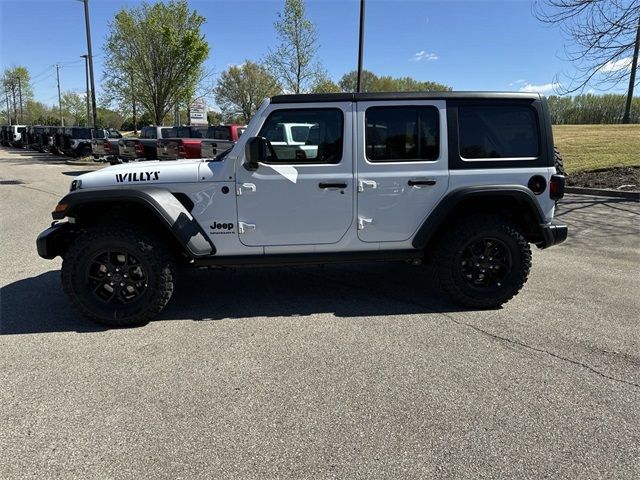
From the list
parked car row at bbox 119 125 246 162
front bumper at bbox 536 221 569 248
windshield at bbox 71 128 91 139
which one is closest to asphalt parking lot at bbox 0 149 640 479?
front bumper at bbox 536 221 569 248

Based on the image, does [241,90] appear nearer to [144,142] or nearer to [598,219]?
[144,142]

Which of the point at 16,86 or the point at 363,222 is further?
the point at 16,86

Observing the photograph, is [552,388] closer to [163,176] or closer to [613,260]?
[163,176]

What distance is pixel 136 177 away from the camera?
412cm

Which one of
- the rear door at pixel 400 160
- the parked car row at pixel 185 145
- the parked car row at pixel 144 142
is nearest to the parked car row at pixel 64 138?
the parked car row at pixel 144 142

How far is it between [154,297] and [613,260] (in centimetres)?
562

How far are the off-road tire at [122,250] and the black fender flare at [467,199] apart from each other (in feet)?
7.44

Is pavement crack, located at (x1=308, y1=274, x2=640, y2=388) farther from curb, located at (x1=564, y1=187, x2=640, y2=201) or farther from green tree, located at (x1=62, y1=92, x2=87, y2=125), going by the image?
green tree, located at (x1=62, y1=92, x2=87, y2=125)

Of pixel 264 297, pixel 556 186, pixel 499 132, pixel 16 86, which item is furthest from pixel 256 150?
pixel 16 86

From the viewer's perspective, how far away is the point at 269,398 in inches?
120

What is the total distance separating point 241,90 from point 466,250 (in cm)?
5677

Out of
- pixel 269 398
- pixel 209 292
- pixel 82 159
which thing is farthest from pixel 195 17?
pixel 269 398

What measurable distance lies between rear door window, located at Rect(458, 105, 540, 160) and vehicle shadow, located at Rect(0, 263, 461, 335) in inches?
59.2

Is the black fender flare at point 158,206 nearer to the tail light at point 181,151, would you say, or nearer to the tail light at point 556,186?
the tail light at point 556,186
